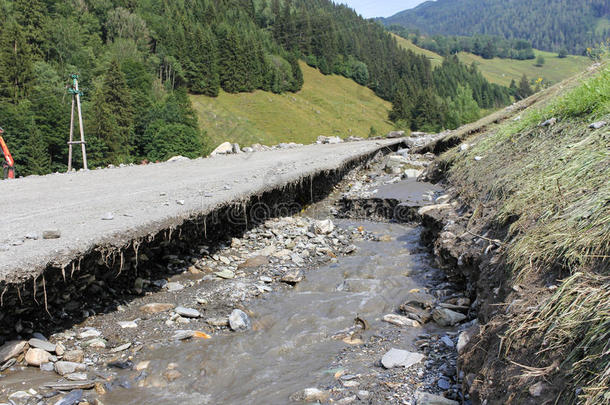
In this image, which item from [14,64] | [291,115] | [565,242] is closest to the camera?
[565,242]

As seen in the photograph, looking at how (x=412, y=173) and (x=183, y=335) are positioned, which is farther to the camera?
(x=412, y=173)

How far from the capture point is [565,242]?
10.3 ft

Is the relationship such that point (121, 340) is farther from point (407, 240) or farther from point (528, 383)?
point (407, 240)

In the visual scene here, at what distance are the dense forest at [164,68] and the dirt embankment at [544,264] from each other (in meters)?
35.1

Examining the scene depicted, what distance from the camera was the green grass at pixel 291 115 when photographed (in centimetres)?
7075

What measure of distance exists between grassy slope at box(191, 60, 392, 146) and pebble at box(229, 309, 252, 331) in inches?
2415

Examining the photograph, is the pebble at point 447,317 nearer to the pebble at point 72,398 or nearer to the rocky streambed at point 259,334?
the rocky streambed at point 259,334

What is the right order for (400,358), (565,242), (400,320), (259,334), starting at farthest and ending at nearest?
(400,320) → (259,334) → (400,358) → (565,242)

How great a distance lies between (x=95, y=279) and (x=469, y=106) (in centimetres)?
11972

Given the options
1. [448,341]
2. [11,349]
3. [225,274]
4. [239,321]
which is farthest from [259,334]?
[11,349]

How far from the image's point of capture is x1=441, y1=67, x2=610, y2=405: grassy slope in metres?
2.26

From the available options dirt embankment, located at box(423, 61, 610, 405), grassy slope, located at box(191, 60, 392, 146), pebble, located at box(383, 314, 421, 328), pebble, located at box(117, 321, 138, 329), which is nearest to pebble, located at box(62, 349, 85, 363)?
pebble, located at box(117, 321, 138, 329)

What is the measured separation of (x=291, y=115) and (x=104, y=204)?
7610 centimetres

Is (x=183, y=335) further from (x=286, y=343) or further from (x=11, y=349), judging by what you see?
(x=11, y=349)
